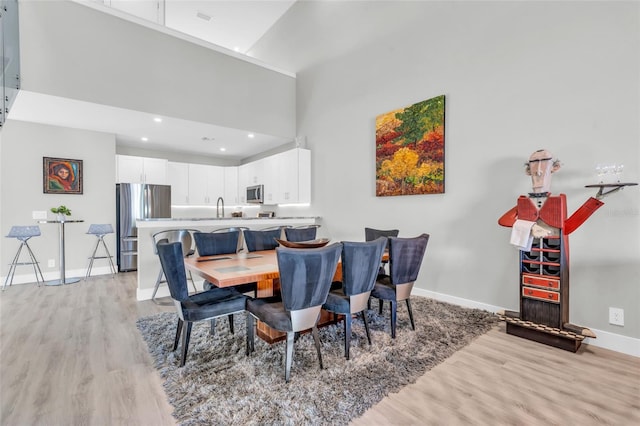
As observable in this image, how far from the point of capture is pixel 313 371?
6.44ft

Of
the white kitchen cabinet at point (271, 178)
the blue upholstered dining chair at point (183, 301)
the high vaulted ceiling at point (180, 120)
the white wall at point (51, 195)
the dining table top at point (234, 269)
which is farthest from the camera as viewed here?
→ the white kitchen cabinet at point (271, 178)

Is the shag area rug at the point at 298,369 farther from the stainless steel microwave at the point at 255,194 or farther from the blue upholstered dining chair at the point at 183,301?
the stainless steel microwave at the point at 255,194

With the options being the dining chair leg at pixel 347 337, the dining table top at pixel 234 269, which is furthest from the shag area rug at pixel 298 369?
the dining table top at pixel 234 269

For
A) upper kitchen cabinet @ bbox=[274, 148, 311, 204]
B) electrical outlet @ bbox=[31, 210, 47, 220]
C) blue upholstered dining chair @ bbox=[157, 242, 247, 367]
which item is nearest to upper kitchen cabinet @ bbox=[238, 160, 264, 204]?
upper kitchen cabinet @ bbox=[274, 148, 311, 204]

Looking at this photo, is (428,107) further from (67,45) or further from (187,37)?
(67,45)

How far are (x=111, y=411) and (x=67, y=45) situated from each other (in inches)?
163

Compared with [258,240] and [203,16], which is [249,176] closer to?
[203,16]

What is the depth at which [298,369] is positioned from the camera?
6.53ft

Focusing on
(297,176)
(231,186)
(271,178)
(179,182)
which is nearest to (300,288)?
(297,176)

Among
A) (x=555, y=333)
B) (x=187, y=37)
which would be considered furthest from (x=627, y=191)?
(x=187, y=37)

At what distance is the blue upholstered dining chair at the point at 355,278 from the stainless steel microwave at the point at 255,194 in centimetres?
426

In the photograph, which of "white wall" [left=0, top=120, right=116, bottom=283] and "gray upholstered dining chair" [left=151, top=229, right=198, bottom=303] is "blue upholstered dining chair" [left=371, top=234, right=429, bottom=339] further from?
"white wall" [left=0, top=120, right=116, bottom=283]

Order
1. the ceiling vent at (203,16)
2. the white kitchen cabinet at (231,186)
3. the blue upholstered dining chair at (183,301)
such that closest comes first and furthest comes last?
1. the blue upholstered dining chair at (183,301)
2. the ceiling vent at (203,16)
3. the white kitchen cabinet at (231,186)

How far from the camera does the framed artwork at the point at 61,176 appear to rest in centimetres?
472
